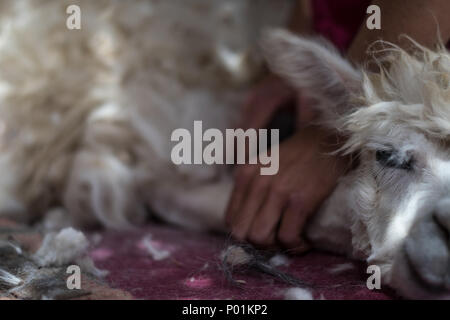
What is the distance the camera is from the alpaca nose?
0.92 meters

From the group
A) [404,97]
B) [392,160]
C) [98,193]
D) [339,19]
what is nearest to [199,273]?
[392,160]

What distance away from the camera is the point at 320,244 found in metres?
1.38

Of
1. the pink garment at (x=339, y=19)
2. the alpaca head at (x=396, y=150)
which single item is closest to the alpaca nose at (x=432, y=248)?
the alpaca head at (x=396, y=150)

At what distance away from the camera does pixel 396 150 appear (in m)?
1.13

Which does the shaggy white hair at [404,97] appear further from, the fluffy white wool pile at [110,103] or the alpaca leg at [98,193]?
the alpaca leg at [98,193]

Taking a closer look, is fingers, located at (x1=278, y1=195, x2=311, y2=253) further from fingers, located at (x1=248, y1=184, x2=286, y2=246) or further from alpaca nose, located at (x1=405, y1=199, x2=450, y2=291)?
alpaca nose, located at (x1=405, y1=199, x2=450, y2=291)

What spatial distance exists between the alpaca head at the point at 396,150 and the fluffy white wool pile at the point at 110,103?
2.22 ft

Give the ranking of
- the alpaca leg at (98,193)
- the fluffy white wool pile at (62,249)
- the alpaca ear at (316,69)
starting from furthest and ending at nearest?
1. the alpaca leg at (98,193)
2. the alpaca ear at (316,69)
3. the fluffy white wool pile at (62,249)

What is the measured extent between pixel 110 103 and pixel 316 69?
930mm

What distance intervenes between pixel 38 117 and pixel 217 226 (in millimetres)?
794

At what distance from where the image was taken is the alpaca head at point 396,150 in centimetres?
95

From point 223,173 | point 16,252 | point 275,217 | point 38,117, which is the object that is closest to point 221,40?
point 223,173

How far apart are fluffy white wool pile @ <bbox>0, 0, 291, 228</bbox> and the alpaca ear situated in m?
0.59

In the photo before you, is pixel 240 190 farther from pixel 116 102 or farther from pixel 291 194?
pixel 116 102
